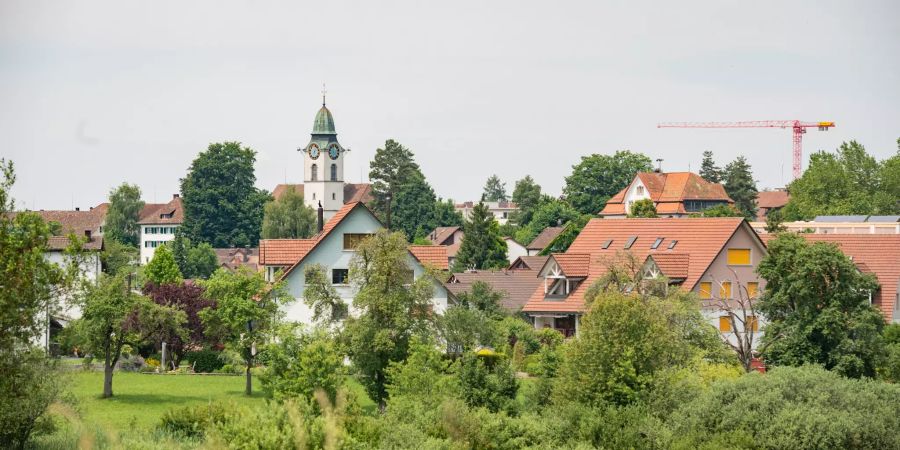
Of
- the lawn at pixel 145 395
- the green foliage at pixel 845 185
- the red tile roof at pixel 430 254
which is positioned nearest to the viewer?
the lawn at pixel 145 395

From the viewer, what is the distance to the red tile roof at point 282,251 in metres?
57.2

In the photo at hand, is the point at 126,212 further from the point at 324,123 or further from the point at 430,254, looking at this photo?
the point at 430,254

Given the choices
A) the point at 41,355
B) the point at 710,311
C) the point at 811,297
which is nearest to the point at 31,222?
the point at 41,355

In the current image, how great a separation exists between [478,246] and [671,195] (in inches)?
1461

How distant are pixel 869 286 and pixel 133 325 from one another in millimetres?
25429

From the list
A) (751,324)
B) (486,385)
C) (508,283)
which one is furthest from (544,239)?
(486,385)

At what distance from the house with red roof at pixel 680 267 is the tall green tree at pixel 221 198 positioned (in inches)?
3393

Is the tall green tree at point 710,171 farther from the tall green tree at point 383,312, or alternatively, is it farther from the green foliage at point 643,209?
the tall green tree at point 383,312

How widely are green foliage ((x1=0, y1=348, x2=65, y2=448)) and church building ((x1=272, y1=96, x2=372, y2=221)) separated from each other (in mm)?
134368

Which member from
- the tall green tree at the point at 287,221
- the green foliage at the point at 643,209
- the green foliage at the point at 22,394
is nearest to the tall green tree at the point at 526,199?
the tall green tree at the point at 287,221

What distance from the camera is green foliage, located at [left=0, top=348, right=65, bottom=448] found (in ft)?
107

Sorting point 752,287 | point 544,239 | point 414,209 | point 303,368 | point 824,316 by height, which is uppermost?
point 414,209

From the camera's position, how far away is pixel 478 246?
10525 centimetres

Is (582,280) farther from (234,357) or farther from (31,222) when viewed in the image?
(31,222)
